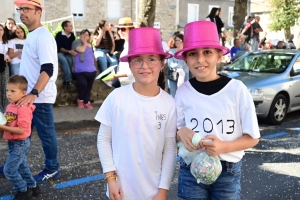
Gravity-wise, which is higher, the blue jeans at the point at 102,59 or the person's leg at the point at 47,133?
the blue jeans at the point at 102,59

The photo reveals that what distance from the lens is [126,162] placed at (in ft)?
7.26

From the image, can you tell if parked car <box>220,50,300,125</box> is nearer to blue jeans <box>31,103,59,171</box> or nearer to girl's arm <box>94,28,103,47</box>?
girl's arm <box>94,28,103,47</box>

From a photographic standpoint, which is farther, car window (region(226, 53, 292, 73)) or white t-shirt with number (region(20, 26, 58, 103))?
car window (region(226, 53, 292, 73))

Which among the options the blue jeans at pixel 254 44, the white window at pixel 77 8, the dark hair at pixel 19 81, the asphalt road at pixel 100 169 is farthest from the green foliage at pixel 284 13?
the dark hair at pixel 19 81

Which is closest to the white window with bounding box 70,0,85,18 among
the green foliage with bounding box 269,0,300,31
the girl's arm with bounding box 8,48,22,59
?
the green foliage with bounding box 269,0,300,31

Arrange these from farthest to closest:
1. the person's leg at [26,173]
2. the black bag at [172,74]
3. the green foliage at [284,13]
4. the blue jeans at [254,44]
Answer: the green foliage at [284,13] → the blue jeans at [254,44] → the black bag at [172,74] → the person's leg at [26,173]

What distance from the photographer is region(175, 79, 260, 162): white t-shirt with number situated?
2094mm

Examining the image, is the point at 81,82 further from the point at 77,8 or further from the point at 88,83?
the point at 77,8

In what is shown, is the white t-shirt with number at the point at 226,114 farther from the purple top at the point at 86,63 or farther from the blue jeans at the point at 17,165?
the purple top at the point at 86,63

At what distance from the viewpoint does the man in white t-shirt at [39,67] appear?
3828 mm

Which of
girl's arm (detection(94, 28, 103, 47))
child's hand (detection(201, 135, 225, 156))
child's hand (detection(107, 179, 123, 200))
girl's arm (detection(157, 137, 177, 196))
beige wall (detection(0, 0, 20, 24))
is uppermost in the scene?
beige wall (detection(0, 0, 20, 24))

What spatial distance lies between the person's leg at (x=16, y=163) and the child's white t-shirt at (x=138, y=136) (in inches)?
68.5

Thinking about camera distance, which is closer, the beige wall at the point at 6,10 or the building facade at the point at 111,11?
the beige wall at the point at 6,10

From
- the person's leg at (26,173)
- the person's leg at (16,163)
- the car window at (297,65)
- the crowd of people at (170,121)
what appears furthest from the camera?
the car window at (297,65)
